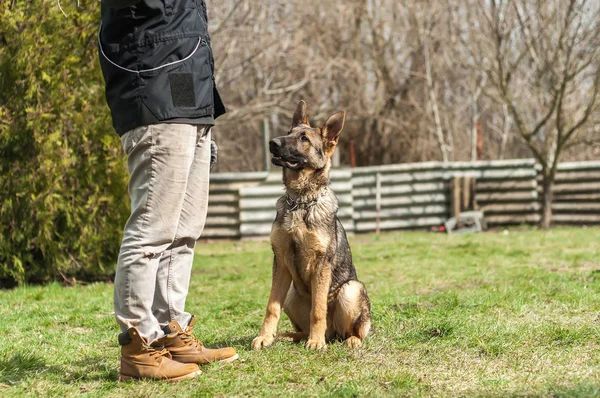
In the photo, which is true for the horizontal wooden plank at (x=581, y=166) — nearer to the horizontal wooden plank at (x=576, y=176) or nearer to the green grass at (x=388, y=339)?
the horizontal wooden plank at (x=576, y=176)

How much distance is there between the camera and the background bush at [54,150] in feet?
25.1

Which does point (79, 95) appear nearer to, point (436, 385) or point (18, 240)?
point (18, 240)

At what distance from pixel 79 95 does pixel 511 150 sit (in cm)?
1692

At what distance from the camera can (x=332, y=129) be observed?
16.1ft

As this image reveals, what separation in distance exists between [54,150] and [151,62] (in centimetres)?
468

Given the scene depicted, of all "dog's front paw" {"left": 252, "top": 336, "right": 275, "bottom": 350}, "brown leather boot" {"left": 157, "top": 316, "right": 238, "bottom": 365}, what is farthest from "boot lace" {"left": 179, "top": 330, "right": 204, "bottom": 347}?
"dog's front paw" {"left": 252, "top": 336, "right": 275, "bottom": 350}

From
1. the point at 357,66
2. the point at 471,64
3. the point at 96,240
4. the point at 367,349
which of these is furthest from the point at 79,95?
the point at 471,64

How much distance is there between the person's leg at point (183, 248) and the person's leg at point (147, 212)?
21 cm

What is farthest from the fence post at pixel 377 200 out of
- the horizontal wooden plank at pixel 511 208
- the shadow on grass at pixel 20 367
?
the shadow on grass at pixel 20 367

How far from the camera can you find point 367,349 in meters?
4.40

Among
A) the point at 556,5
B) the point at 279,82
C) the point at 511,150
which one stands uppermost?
the point at 556,5

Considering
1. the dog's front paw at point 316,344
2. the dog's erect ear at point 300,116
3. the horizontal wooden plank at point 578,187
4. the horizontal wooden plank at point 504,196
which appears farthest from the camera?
the horizontal wooden plank at point 504,196

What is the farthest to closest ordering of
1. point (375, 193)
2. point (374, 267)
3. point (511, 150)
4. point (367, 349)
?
point (511, 150)
point (375, 193)
point (374, 267)
point (367, 349)

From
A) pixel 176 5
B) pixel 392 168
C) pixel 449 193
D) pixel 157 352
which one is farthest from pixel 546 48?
pixel 157 352
